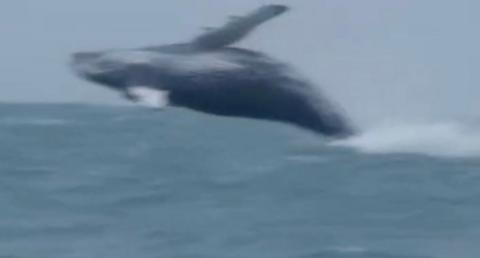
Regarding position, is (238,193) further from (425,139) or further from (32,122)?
(32,122)

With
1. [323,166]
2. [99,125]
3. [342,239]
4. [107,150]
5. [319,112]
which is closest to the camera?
[342,239]

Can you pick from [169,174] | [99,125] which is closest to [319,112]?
[169,174]

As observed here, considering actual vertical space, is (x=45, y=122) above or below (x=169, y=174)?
above

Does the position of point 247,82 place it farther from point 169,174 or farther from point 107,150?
point 107,150

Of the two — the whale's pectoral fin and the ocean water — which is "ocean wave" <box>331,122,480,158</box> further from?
the whale's pectoral fin

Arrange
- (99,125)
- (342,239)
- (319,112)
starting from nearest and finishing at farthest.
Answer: (342,239), (319,112), (99,125)

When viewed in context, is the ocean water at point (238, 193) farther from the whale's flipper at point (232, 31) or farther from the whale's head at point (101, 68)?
the whale's flipper at point (232, 31)

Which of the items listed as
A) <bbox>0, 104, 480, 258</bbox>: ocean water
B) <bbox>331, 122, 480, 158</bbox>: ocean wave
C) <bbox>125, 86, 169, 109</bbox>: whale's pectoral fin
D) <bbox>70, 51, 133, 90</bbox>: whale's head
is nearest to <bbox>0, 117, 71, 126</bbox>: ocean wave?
<bbox>0, 104, 480, 258</bbox>: ocean water
